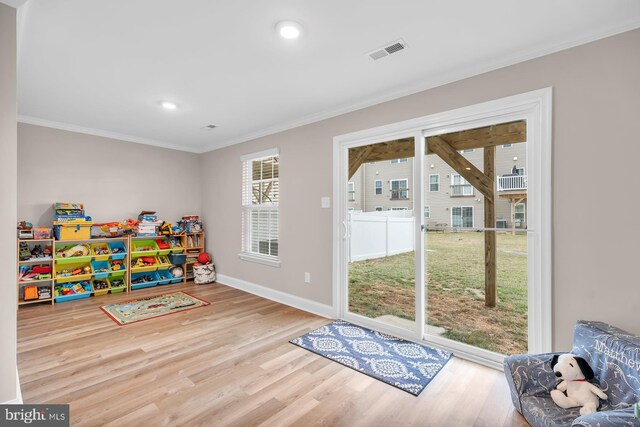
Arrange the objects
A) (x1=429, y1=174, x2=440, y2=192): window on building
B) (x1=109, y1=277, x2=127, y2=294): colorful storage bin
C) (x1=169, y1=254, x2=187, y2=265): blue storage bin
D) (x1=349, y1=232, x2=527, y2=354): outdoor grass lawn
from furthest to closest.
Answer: (x1=169, y1=254, x2=187, y2=265): blue storage bin < (x1=109, y1=277, x2=127, y2=294): colorful storage bin < (x1=429, y1=174, x2=440, y2=192): window on building < (x1=349, y1=232, x2=527, y2=354): outdoor grass lawn

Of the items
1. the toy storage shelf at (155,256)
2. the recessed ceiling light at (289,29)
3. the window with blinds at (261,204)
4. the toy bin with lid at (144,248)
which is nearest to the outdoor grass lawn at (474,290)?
the window with blinds at (261,204)

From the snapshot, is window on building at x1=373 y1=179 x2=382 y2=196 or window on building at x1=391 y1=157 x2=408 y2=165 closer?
window on building at x1=391 y1=157 x2=408 y2=165

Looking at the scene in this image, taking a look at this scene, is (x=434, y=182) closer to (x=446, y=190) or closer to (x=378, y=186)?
(x=446, y=190)

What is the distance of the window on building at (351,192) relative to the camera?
3.48m

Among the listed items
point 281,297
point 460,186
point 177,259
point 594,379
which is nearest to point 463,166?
point 460,186

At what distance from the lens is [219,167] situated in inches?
209

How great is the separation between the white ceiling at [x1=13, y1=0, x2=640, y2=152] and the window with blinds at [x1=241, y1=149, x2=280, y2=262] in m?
1.11

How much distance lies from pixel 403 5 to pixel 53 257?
4.91 meters

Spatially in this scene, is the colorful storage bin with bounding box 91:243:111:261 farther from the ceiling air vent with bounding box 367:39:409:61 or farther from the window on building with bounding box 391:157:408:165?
the ceiling air vent with bounding box 367:39:409:61

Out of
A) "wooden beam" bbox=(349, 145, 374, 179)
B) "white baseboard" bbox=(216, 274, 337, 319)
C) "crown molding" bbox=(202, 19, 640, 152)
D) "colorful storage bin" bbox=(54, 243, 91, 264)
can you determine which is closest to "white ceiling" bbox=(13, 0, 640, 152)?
"crown molding" bbox=(202, 19, 640, 152)

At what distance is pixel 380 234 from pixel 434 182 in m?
0.99

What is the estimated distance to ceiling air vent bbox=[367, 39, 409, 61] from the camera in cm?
216

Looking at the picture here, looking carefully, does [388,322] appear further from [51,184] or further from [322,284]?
[51,184]

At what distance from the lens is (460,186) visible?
2.74 metres
